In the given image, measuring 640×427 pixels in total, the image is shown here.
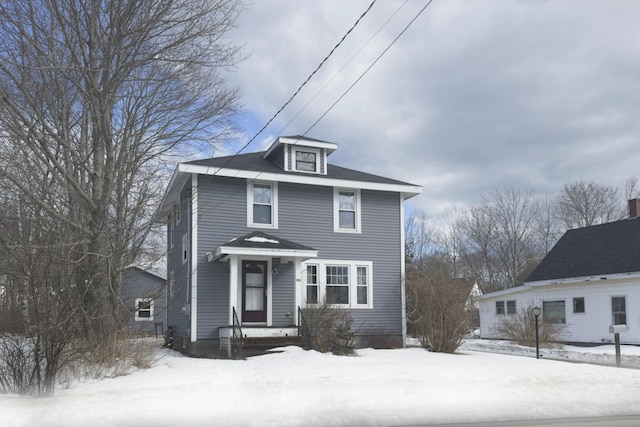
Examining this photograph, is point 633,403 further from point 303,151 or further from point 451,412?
point 303,151

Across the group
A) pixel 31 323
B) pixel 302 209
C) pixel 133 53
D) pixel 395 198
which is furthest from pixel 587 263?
pixel 31 323

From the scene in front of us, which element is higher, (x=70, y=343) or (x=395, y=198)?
(x=395, y=198)

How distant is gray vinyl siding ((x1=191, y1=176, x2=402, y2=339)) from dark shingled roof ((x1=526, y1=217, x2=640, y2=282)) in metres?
9.28

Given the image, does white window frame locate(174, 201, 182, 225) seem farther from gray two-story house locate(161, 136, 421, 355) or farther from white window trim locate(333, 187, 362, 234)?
white window trim locate(333, 187, 362, 234)

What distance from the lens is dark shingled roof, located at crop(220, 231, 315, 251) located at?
682 inches

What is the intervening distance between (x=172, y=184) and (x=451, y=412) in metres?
13.5

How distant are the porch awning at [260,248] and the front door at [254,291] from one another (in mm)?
921

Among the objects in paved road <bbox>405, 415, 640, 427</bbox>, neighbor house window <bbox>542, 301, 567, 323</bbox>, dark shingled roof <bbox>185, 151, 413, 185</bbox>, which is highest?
dark shingled roof <bbox>185, 151, 413, 185</bbox>

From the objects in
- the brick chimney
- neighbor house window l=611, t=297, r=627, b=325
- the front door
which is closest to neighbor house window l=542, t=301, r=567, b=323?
neighbor house window l=611, t=297, r=627, b=325

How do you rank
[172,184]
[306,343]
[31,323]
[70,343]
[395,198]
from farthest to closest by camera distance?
[395,198], [172,184], [306,343], [70,343], [31,323]

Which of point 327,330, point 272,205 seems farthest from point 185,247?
point 327,330

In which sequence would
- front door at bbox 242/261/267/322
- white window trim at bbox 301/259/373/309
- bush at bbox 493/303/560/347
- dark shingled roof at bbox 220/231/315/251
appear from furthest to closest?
1. bush at bbox 493/303/560/347
2. white window trim at bbox 301/259/373/309
3. front door at bbox 242/261/267/322
4. dark shingled roof at bbox 220/231/315/251

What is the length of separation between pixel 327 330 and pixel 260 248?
3.16 meters

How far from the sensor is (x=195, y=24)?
13938 millimetres
